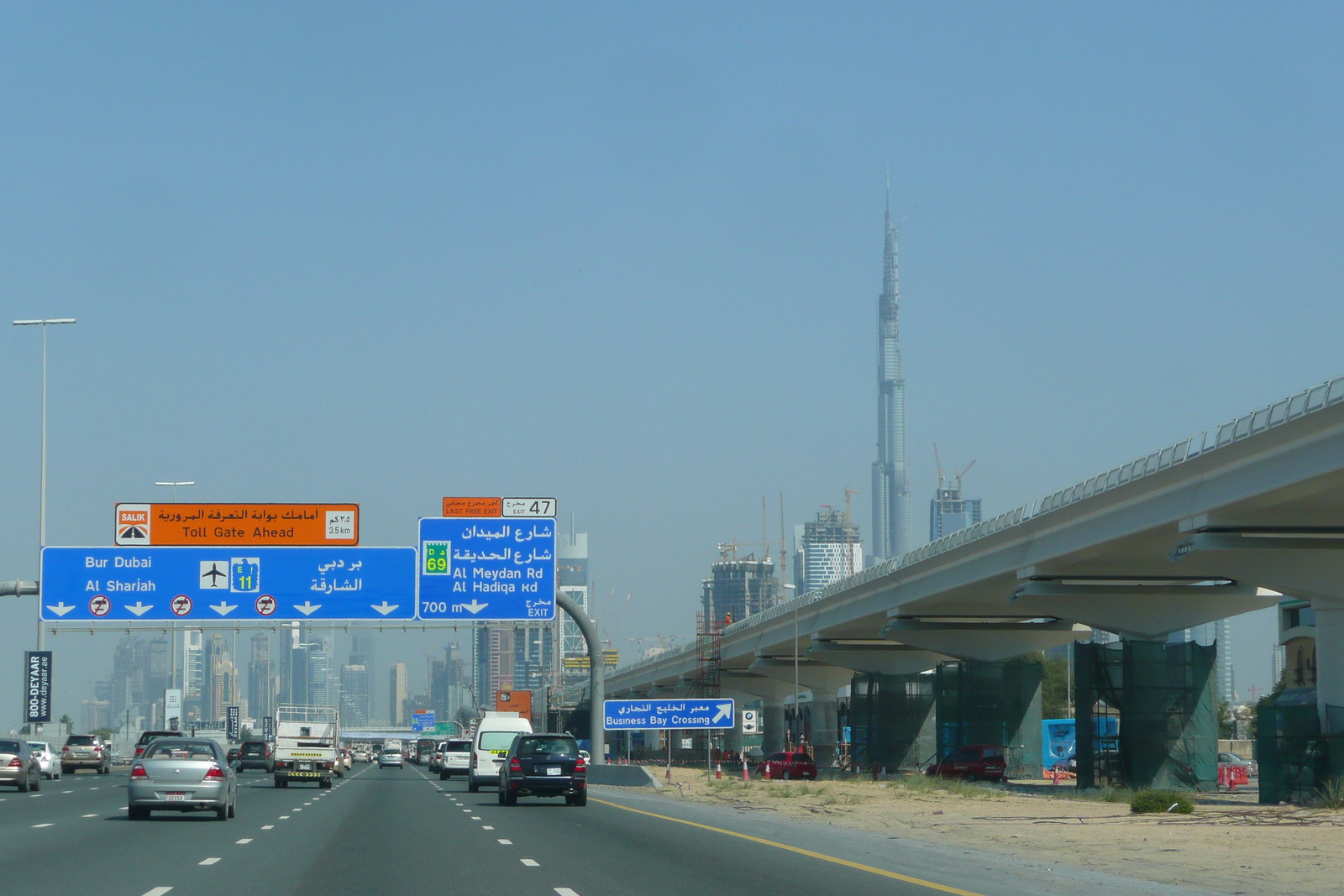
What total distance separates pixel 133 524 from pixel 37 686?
16.6 meters

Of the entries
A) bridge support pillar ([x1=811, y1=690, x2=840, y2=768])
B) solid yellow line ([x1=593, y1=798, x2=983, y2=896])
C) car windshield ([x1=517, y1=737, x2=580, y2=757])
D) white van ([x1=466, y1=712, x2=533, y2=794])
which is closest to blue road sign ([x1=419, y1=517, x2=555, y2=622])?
white van ([x1=466, y1=712, x2=533, y2=794])

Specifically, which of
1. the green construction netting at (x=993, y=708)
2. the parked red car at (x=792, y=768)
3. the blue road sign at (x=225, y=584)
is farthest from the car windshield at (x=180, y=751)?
the green construction netting at (x=993, y=708)

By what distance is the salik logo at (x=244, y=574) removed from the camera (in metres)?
46.5

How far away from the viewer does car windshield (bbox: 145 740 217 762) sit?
94.9ft

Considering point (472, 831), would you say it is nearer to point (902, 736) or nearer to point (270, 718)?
point (902, 736)

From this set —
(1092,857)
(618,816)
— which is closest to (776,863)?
(1092,857)

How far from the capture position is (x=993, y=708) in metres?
70.3

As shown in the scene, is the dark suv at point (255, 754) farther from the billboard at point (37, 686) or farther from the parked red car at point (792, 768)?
the parked red car at point (792, 768)

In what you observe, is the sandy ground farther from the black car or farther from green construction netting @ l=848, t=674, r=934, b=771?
green construction netting @ l=848, t=674, r=934, b=771

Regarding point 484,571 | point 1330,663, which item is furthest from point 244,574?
point 1330,663

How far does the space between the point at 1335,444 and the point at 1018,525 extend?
18.8 m

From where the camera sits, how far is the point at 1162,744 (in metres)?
51.2

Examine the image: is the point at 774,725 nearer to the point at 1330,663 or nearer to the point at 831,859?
the point at 1330,663

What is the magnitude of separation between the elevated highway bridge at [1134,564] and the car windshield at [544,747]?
1732 cm
